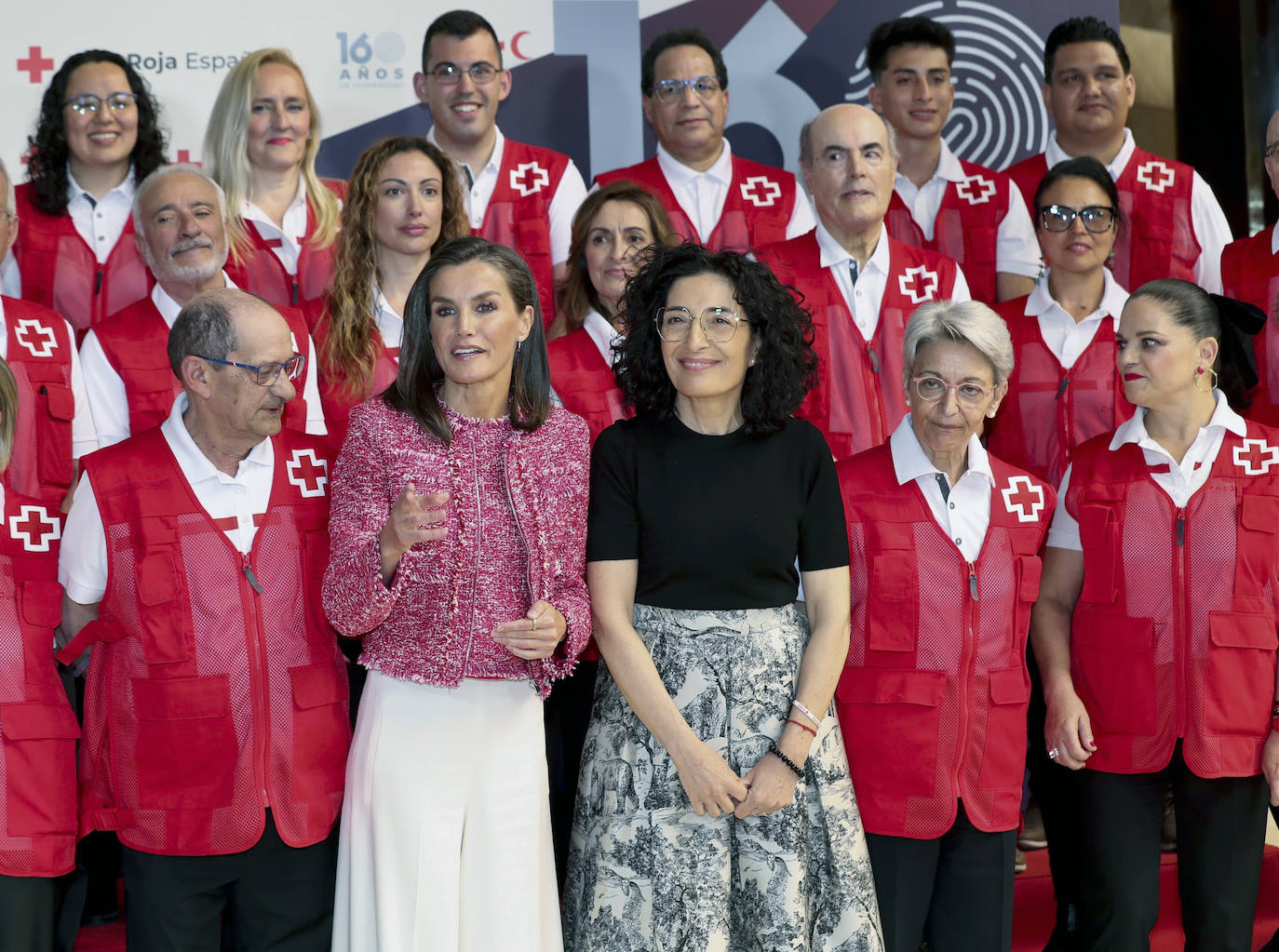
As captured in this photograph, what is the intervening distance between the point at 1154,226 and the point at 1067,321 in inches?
40.3

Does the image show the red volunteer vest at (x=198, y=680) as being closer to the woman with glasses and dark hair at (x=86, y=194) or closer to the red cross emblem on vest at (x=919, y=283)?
the woman with glasses and dark hair at (x=86, y=194)

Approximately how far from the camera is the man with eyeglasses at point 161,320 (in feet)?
12.4

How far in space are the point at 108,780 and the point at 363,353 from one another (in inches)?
55.4

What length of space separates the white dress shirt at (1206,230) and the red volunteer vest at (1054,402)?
3.00 feet

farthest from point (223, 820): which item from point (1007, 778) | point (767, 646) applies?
point (1007, 778)

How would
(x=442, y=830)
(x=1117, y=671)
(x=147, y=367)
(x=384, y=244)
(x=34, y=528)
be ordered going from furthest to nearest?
(x=384, y=244) < (x=147, y=367) < (x=1117, y=671) < (x=34, y=528) < (x=442, y=830)

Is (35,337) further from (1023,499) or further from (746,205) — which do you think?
(1023,499)

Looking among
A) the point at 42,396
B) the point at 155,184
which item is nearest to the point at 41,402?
the point at 42,396

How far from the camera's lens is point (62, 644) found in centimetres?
307

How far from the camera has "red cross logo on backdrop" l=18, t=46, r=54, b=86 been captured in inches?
210

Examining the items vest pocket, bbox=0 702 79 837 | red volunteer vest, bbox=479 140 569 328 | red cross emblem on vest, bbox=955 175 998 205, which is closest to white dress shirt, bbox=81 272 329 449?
vest pocket, bbox=0 702 79 837

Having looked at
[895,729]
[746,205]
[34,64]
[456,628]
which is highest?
[34,64]

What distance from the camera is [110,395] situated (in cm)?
379

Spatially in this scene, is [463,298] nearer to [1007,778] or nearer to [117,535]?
[117,535]
